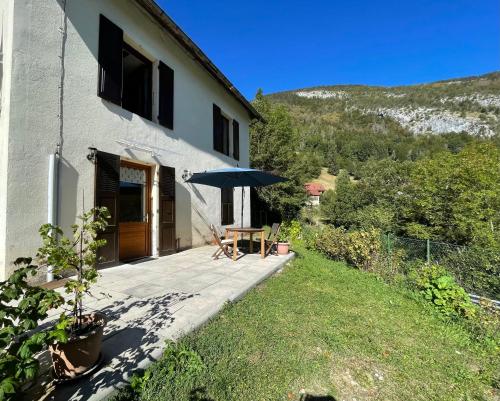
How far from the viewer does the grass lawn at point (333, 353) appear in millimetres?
2188

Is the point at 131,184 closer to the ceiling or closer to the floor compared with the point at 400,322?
closer to the ceiling

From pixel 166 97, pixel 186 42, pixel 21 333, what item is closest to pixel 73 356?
pixel 21 333

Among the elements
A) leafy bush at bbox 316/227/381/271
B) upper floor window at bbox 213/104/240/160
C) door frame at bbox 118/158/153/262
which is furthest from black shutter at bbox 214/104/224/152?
leafy bush at bbox 316/227/381/271

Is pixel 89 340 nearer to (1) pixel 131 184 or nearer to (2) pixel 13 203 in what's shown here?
(2) pixel 13 203

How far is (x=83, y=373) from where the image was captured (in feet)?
6.17

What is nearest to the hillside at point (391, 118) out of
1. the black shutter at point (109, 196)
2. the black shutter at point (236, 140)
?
the black shutter at point (236, 140)

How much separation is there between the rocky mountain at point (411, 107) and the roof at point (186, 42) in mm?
52470

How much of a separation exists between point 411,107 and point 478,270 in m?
81.7

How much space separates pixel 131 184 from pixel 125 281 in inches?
99.9

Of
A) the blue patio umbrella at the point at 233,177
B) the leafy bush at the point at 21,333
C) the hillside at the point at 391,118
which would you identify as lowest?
the leafy bush at the point at 21,333

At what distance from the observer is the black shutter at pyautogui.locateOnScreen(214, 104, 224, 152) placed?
9.34m

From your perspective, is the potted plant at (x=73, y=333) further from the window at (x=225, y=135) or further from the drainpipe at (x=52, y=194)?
the window at (x=225, y=135)

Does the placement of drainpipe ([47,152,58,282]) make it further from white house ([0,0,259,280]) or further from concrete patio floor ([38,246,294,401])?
concrete patio floor ([38,246,294,401])

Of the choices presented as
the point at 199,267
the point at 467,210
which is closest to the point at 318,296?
the point at 199,267
